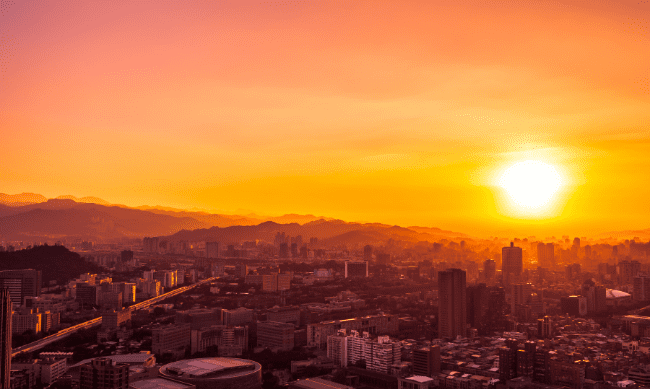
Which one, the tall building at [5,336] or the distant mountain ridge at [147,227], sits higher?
the distant mountain ridge at [147,227]

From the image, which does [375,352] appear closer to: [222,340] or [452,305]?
[222,340]

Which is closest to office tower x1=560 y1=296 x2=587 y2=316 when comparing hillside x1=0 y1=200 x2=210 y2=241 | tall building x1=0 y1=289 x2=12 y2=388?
tall building x1=0 y1=289 x2=12 y2=388

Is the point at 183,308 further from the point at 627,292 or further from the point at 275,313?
the point at 627,292

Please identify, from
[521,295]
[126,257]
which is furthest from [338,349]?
[126,257]

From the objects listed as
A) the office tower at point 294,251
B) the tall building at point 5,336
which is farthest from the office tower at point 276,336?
the office tower at point 294,251

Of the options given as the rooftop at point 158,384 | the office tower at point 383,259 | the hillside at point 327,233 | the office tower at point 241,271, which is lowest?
the rooftop at point 158,384

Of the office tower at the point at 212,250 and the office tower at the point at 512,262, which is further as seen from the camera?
the office tower at the point at 212,250

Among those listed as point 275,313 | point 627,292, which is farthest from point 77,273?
point 627,292

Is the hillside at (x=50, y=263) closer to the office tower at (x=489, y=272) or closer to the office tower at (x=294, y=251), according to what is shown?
the office tower at (x=294, y=251)
